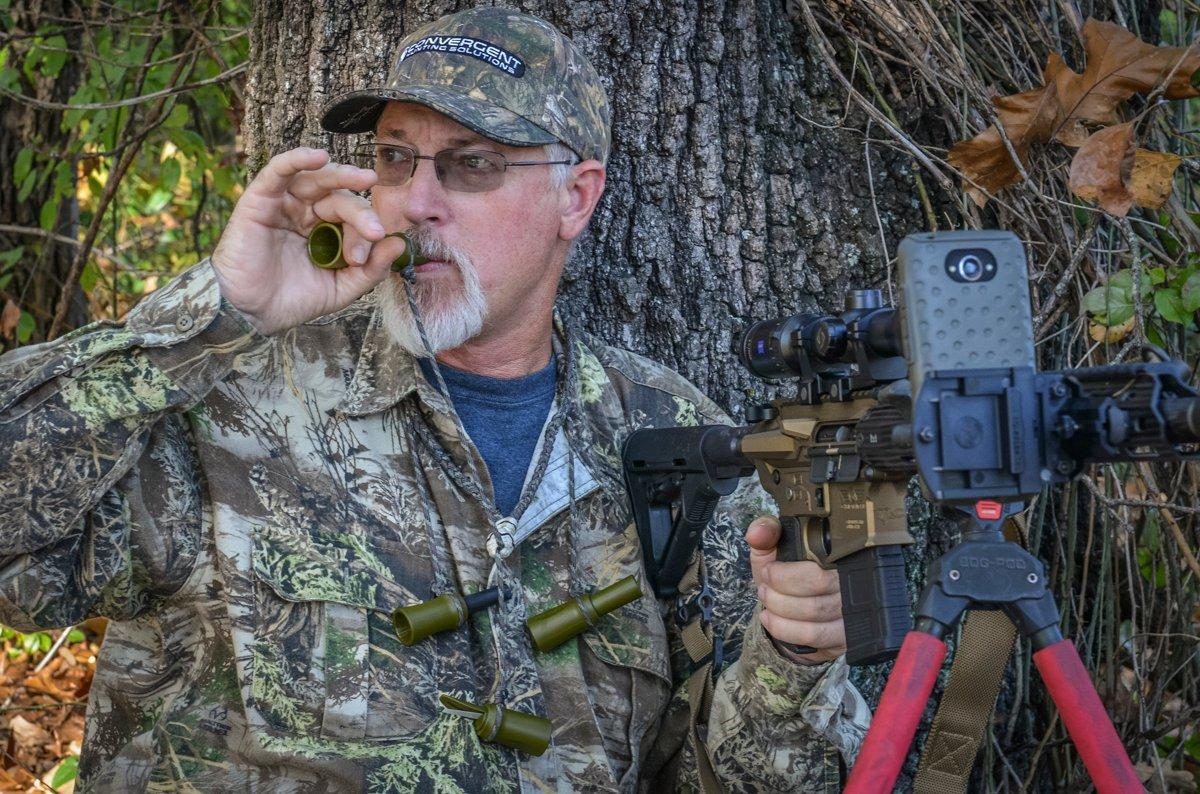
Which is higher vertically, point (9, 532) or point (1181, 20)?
point (1181, 20)

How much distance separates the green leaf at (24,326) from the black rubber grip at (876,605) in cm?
421

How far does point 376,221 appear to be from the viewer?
2.75 m

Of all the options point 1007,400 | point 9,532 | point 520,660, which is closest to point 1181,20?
point 1007,400

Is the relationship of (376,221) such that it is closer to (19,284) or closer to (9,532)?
(9,532)

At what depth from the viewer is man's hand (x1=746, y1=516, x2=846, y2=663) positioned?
266 centimetres

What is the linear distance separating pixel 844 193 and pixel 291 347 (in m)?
1.77

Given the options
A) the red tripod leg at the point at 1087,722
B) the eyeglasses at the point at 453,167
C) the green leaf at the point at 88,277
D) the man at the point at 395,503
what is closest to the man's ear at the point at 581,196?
the man at the point at 395,503

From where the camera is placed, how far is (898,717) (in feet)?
6.23

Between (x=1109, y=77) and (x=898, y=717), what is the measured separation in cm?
226

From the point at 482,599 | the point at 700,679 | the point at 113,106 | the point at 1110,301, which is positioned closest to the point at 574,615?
the point at 482,599

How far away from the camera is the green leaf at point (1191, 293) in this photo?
326 cm

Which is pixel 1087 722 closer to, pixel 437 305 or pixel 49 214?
pixel 437 305

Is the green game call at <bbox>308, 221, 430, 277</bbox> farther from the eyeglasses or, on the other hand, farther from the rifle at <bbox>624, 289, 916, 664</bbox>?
the rifle at <bbox>624, 289, 916, 664</bbox>

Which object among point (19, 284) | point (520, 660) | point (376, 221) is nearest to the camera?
point (376, 221)
